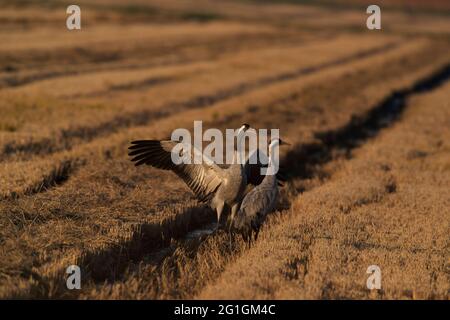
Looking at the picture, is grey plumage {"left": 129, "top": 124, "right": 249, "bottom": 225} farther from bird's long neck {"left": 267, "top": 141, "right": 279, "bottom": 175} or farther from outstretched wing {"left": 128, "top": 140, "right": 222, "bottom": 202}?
bird's long neck {"left": 267, "top": 141, "right": 279, "bottom": 175}

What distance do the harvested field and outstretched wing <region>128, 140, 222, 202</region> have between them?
0.81m

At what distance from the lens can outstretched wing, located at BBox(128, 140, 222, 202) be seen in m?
8.83

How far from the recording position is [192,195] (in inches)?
433

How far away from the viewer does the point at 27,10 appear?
5178cm

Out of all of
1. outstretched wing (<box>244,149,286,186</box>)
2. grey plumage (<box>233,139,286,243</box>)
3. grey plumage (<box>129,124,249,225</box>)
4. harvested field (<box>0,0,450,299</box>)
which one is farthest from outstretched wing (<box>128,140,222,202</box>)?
harvested field (<box>0,0,450,299</box>)

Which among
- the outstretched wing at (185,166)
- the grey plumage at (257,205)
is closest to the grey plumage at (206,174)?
the outstretched wing at (185,166)

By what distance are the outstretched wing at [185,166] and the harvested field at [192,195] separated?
2.65 ft

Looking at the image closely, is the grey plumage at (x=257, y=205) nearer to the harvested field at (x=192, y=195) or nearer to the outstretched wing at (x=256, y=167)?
the harvested field at (x=192, y=195)

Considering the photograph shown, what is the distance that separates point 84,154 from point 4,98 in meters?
7.24

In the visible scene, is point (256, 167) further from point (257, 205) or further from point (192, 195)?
point (192, 195)
